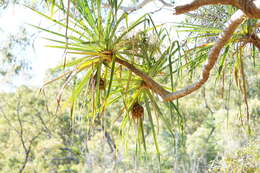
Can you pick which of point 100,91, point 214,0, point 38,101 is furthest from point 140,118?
point 38,101

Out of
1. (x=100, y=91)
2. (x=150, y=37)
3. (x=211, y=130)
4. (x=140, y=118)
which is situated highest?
(x=150, y=37)

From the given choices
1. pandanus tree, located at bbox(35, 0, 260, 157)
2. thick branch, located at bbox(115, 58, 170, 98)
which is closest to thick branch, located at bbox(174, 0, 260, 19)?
pandanus tree, located at bbox(35, 0, 260, 157)

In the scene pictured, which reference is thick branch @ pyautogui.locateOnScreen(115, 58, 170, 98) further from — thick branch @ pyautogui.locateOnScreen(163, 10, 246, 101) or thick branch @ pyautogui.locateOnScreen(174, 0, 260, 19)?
thick branch @ pyautogui.locateOnScreen(174, 0, 260, 19)

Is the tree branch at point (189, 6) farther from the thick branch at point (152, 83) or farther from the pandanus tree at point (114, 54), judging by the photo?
the thick branch at point (152, 83)

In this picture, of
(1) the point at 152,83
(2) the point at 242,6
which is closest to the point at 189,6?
(2) the point at 242,6

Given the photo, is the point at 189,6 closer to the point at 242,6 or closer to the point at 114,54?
the point at 242,6

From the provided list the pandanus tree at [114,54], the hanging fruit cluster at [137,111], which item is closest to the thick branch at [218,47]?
the pandanus tree at [114,54]

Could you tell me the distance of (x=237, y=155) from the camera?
362 centimetres

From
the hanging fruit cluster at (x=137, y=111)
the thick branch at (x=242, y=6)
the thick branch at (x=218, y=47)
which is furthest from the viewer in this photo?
the hanging fruit cluster at (x=137, y=111)

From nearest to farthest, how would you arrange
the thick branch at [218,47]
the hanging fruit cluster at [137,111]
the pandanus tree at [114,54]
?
1. the thick branch at [218,47]
2. the pandanus tree at [114,54]
3. the hanging fruit cluster at [137,111]

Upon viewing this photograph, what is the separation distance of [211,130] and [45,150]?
16.8 ft

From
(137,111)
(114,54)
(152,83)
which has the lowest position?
(137,111)

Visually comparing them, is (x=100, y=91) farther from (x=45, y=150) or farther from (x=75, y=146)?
A: (x=75, y=146)

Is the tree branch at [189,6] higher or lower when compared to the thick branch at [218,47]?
higher
